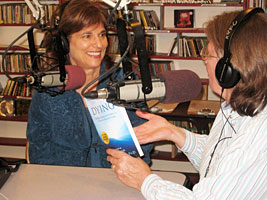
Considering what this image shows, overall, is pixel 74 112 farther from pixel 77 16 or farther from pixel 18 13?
pixel 18 13

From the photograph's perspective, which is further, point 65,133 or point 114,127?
point 65,133

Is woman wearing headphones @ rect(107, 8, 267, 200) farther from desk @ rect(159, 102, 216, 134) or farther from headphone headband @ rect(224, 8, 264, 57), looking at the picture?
desk @ rect(159, 102, 216, 134)

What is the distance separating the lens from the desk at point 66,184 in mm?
1403

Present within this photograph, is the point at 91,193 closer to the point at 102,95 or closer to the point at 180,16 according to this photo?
the point at 102,95

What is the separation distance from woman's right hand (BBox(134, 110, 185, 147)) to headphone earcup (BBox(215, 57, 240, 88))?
49 centimetres

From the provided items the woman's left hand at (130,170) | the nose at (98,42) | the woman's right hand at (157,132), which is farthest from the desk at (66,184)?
the nose at (98,42)

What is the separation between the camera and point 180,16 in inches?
159

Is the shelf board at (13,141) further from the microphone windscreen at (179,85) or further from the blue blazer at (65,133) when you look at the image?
the microphone windscreen at (179,85)

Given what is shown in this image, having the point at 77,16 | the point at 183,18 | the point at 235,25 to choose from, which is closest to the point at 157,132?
the point at 235,25

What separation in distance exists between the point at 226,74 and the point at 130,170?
499mm

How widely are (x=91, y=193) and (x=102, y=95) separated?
41cm

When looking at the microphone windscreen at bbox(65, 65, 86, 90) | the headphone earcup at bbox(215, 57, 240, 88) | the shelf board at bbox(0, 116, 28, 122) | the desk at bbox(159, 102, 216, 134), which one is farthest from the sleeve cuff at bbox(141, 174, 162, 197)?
the shelf board at bbox(0, 116, 28, 122)

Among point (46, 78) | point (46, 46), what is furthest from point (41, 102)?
point (46, 78)

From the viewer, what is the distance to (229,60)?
1205 mm
